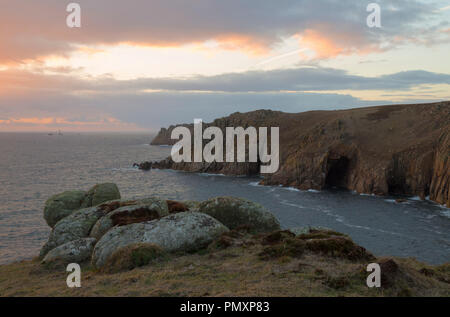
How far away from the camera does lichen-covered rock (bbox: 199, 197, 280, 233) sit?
74.9 feet

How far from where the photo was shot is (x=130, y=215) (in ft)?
74.5

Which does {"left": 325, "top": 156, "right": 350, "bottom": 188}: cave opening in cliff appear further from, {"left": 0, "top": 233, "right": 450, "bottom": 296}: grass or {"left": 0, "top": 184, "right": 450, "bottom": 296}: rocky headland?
{"left": 0, "top": 233, "right": 450, "bottom": 296}: grass

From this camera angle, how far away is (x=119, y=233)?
1909 centimetres

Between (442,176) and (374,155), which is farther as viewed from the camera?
(374,155)

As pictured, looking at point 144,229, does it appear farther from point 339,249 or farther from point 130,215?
point 339,249

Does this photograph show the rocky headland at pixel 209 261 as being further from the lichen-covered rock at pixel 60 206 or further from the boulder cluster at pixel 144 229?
the lichen-covered rock at pixel 60 206

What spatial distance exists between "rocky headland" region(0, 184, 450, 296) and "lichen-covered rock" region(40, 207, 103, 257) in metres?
0.08

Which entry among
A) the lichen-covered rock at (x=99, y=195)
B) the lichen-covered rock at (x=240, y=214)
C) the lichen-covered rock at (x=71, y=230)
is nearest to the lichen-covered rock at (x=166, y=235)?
the lichen-covered rock at (x=240, y=214)

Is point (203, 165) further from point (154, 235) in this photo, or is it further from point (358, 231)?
point (154, 235)

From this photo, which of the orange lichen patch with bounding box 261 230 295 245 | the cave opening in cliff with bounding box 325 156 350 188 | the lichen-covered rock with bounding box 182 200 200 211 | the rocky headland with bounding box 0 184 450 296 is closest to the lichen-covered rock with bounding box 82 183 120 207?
the rocky headland with bounding box 0 184 450 296

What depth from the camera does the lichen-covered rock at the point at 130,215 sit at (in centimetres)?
2248

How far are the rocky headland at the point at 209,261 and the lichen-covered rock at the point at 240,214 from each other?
8 cm

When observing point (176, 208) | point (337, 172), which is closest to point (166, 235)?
point (176, 208)

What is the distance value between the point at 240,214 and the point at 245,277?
984 cm
